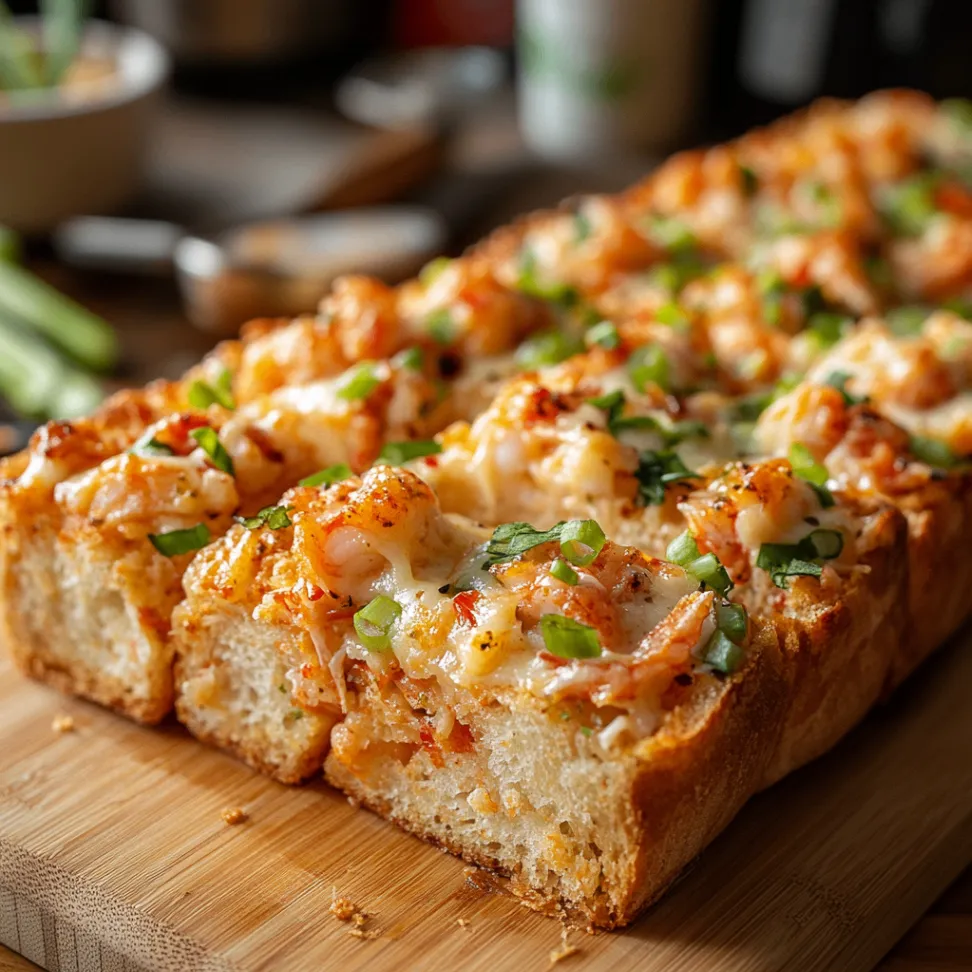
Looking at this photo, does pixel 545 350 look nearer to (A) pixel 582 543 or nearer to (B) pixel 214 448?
(B) pixel 214 448

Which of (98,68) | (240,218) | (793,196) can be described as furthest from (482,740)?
(98,68)

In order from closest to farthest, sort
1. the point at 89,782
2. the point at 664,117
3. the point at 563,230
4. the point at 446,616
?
1. the point at 446,616
2. the point at 89,782
3. the point at 563,230
4. the point at 664,117

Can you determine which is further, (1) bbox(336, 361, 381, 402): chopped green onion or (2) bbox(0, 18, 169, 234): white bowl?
(2) bbox(0, 18, 169, 234): white bowl

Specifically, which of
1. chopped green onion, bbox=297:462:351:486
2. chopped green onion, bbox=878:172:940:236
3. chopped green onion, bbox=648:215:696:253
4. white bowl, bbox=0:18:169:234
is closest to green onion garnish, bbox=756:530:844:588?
chopped green onion, bbox=297:462:351:486

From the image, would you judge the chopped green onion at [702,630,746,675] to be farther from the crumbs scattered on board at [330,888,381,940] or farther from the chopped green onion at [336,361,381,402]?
the chopped green onion at [336,361,381,402]

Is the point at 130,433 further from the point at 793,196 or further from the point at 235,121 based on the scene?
the point at 235,121

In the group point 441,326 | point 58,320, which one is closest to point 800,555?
point 441,326
